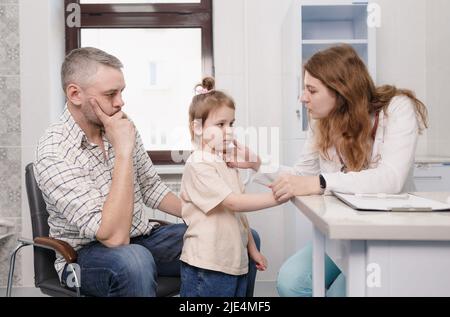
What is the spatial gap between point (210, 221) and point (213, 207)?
6 cm

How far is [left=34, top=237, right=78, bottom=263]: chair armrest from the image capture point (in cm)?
124

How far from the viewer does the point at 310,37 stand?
2.55 metres

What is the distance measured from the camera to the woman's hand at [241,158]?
1.39 metres

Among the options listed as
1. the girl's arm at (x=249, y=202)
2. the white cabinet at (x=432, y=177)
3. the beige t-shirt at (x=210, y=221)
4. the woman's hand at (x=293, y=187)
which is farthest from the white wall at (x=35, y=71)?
the white cabinet at (x=432, y=177)

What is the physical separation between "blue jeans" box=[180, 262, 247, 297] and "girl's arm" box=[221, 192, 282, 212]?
187 mm

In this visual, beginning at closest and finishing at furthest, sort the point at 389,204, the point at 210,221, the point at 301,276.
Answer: the point at 389,204, the point at 210,221, the point at 301,276

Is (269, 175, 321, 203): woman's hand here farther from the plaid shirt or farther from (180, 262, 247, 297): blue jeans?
the plaid shirt

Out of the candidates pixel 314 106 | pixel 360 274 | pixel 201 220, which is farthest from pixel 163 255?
pixel 360 274

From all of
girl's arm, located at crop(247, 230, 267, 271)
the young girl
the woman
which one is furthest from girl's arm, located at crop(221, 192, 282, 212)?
girl's arm, located at crop(247, 230, 267, 271)

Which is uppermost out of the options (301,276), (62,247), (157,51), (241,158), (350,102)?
(157,51)

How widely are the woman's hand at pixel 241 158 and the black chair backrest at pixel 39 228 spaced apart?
60 cm

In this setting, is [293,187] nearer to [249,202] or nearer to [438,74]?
[249,202]

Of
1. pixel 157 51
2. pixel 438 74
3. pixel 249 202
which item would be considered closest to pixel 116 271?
pixel 249 202
